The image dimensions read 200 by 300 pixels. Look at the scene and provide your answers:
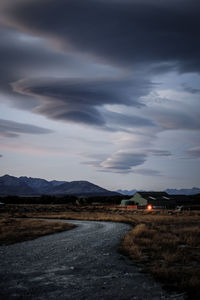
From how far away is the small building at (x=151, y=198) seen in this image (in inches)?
3172

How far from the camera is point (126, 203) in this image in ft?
301

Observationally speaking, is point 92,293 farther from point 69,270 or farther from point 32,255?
point 32,255

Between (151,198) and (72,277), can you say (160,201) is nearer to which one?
(151,198)

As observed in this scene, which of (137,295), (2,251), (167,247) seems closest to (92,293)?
(137,295)

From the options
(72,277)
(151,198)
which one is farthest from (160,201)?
(72,277)

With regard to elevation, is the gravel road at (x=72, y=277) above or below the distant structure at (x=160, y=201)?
below

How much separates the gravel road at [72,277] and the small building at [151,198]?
65.8m

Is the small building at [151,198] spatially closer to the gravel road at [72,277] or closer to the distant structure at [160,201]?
the distant structure at [160,201]

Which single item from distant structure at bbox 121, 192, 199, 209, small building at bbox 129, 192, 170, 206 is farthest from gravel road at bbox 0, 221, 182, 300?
small building at bbox 129, 192, 170, 206

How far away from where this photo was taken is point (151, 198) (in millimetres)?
82250

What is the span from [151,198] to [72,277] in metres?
73.6

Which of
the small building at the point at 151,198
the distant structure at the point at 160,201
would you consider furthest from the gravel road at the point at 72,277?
the small building at the point at 151,198

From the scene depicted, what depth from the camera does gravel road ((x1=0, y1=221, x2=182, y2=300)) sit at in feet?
29.4

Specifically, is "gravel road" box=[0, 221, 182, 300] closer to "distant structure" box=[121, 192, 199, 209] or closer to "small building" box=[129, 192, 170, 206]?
"distant structure" box=[121, 192, 199, 209]
